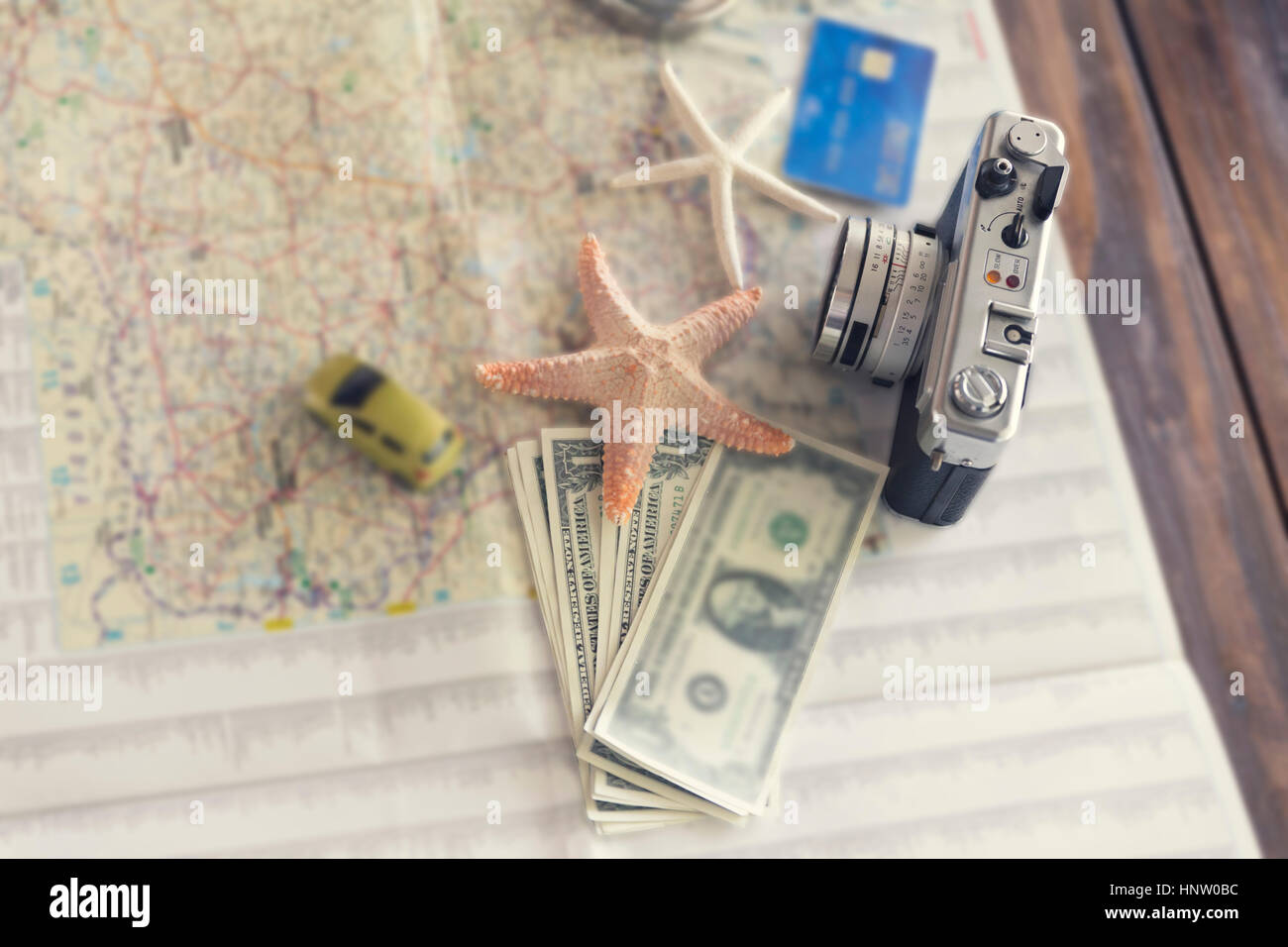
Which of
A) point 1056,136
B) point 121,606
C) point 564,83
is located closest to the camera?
point 1056,136

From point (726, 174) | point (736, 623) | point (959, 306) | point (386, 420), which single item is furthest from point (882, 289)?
point (386, 420)

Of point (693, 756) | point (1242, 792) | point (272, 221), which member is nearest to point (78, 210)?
point (272, 221)

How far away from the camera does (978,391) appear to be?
2.33 feet

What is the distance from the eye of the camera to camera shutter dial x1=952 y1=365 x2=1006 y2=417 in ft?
2.32

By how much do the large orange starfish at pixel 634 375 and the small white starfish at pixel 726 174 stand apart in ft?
0.27

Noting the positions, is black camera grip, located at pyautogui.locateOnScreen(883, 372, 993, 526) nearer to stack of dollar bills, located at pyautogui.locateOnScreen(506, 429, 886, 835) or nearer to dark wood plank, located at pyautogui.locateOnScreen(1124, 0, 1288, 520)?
stack of dollar bills, located at pyautogui.locateOnScreen(506, 429, 886, 835)

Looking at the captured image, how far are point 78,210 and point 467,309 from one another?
38cm

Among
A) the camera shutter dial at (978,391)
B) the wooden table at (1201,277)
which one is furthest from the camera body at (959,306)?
the wooden table at (1201,277)

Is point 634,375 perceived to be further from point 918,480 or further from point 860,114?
point 860,114

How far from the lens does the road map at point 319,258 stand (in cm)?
87

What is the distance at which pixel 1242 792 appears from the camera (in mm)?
882

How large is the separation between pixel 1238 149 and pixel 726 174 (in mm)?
542

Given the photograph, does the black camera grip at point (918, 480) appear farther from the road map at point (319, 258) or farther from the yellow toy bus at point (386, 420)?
the yellow toy bus at point (386, 420)
